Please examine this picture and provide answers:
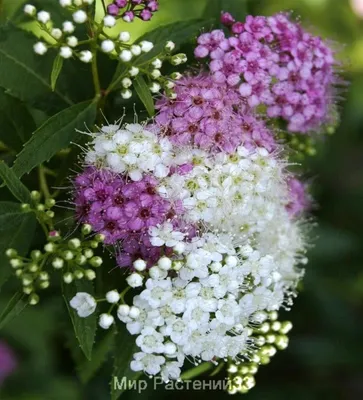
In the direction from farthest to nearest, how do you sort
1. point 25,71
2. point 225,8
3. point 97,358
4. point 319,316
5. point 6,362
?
1. point 319,316
2. point 6,362
3. point 97,358
4. point 225,8
5. point 25,71

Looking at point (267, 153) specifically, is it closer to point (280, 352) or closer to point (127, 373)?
A: point (127, 373)

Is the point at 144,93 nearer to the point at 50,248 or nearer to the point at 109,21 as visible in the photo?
the point at 109,21

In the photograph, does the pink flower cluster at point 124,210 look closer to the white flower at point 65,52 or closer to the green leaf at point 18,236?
the green leaf at point 18,236

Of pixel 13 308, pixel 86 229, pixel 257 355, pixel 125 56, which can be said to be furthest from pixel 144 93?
pixel 257 355

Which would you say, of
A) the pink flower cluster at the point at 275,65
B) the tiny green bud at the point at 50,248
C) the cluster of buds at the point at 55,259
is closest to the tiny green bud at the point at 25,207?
the cluster of buds at the point at 55,259

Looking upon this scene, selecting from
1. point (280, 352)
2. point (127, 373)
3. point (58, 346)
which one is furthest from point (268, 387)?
point (127, 373)

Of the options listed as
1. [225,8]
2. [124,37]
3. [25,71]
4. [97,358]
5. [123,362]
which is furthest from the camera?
[97,358]

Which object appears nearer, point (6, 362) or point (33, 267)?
point (33, 267)
